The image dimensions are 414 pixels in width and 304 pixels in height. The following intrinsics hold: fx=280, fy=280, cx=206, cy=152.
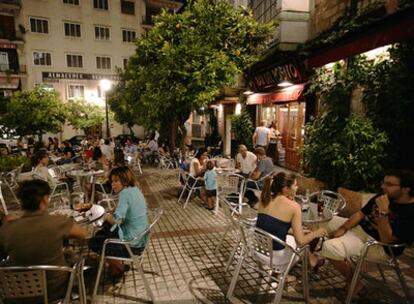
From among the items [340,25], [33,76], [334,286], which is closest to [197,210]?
[334,286]

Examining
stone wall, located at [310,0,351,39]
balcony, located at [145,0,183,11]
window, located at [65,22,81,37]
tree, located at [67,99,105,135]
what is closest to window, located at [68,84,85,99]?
window, located at [65,22,81,37]

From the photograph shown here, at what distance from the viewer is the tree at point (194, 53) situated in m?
7.53

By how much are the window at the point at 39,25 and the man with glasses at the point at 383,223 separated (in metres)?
30.3

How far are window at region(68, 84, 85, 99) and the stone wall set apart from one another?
24.6 m

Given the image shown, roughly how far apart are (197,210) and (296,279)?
129 inches

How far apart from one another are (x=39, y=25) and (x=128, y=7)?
868 cm

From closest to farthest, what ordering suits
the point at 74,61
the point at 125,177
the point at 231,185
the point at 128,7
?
the point at 125,177
the point at 231,185
the point at 74,61
the point at 128,7

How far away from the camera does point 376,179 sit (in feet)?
18.5

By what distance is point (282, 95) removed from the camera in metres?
9.80

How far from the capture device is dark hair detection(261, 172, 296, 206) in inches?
121

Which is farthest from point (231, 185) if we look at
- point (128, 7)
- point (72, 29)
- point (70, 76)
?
point (128, 7)

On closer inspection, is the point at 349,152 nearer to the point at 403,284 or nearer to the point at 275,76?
the point at 403,284

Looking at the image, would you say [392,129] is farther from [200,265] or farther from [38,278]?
[38,278]

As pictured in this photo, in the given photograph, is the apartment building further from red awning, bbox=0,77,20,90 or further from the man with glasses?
the man with glasses
